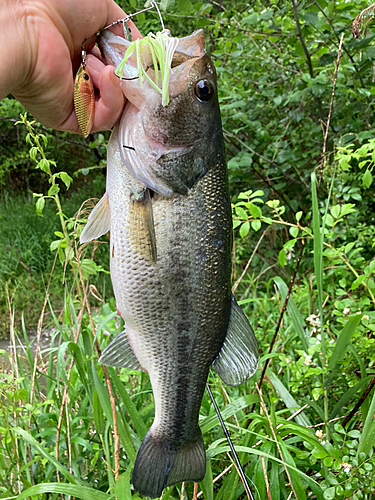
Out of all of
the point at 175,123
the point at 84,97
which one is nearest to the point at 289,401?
the point at 175,123

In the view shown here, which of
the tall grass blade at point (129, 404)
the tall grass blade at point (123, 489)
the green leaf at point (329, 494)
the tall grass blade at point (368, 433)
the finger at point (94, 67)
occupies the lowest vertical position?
the green leaf at point (329, 494)

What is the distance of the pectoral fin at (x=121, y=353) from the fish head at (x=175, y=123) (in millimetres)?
507

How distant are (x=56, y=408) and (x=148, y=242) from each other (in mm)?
1310

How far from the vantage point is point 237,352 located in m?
1.35

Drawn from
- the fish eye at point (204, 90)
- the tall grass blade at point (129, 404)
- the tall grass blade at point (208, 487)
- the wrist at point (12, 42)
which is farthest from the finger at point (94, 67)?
the tall grass blade at point (208, 487)

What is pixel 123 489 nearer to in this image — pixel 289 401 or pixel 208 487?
pixel 208 487

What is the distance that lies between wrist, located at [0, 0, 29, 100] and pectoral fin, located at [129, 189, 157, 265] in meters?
0.50

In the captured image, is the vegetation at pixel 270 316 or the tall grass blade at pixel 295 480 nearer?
the tall grass blade at pixel 295 480

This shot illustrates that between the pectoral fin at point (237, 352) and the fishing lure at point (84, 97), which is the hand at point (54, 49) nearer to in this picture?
the fishing lure at point (84, 97)

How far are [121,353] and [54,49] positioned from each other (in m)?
0.97

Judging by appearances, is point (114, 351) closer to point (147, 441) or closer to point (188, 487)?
point (147, 441)

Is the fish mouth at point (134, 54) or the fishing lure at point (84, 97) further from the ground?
the fish mouth at point (134, 54)

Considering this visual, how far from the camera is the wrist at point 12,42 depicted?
120 centimetres

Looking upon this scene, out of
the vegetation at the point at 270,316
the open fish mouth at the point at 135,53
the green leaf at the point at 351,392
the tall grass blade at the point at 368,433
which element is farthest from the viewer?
the green leaf at the point at 351,392
